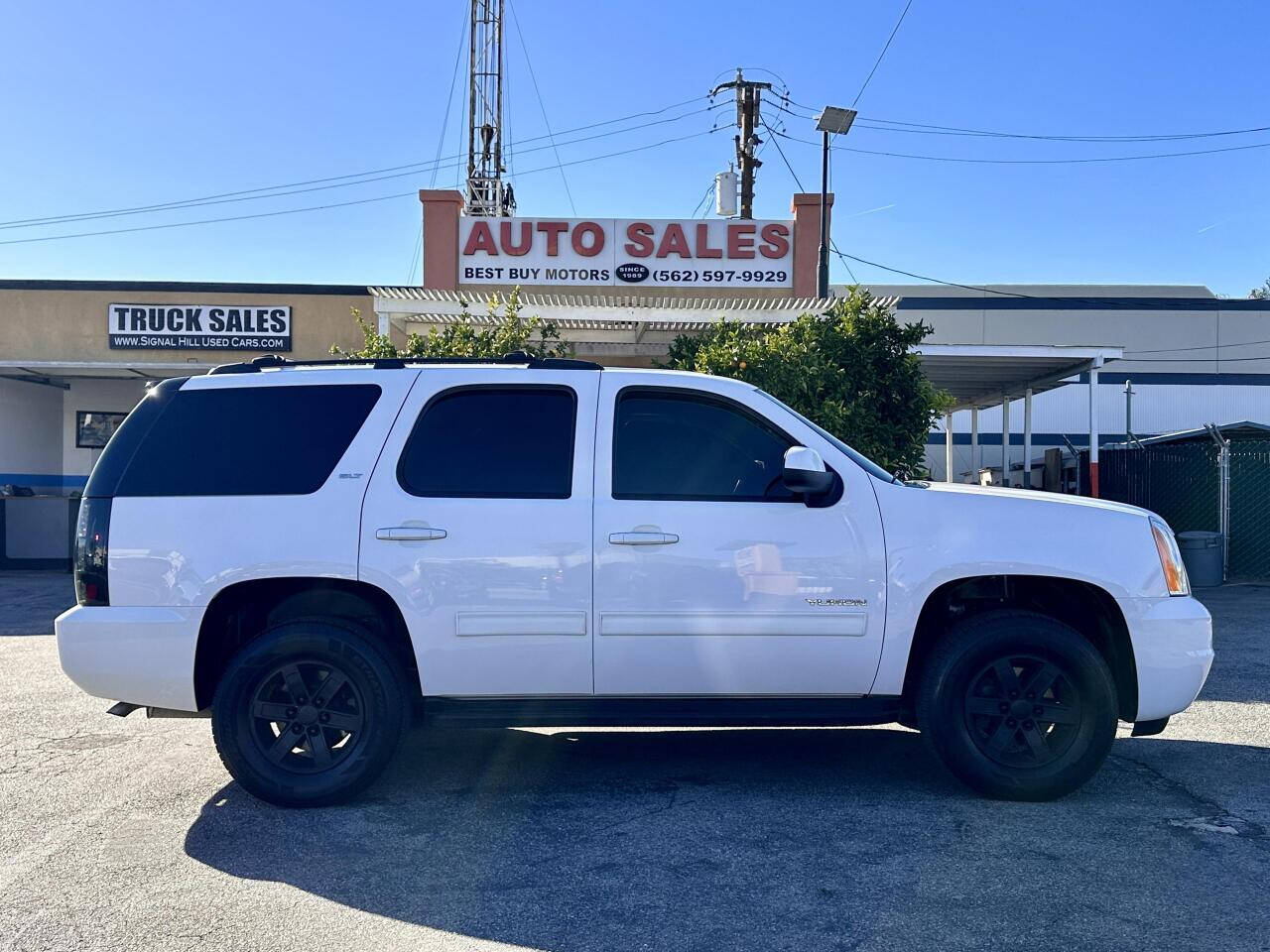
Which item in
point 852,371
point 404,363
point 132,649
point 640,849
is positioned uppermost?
point 852,371

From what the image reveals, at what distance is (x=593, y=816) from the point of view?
4.95 m

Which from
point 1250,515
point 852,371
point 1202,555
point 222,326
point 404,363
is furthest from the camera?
point 222,326

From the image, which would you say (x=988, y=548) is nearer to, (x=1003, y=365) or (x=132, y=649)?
(x=132, y=649)

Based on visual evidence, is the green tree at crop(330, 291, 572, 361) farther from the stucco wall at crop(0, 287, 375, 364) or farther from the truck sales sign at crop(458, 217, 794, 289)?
the stucco wall at crop(0, 287, 375, 364)

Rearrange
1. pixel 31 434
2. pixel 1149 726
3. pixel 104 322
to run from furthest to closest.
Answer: pixel 31 434, pixel 104 322, pixel 1149 726

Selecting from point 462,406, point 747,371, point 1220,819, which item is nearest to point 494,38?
point 747,371

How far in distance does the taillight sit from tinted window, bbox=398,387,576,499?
1358 mm

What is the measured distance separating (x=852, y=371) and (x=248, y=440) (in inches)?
293

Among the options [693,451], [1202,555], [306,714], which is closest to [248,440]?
[306,714]

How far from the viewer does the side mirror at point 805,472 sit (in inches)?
193

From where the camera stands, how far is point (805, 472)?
193 inches

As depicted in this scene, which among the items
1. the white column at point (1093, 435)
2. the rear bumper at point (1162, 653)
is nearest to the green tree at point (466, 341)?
the rear bumper at point (1162, 653)

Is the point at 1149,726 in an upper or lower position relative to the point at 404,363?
lower

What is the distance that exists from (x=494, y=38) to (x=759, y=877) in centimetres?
2587
